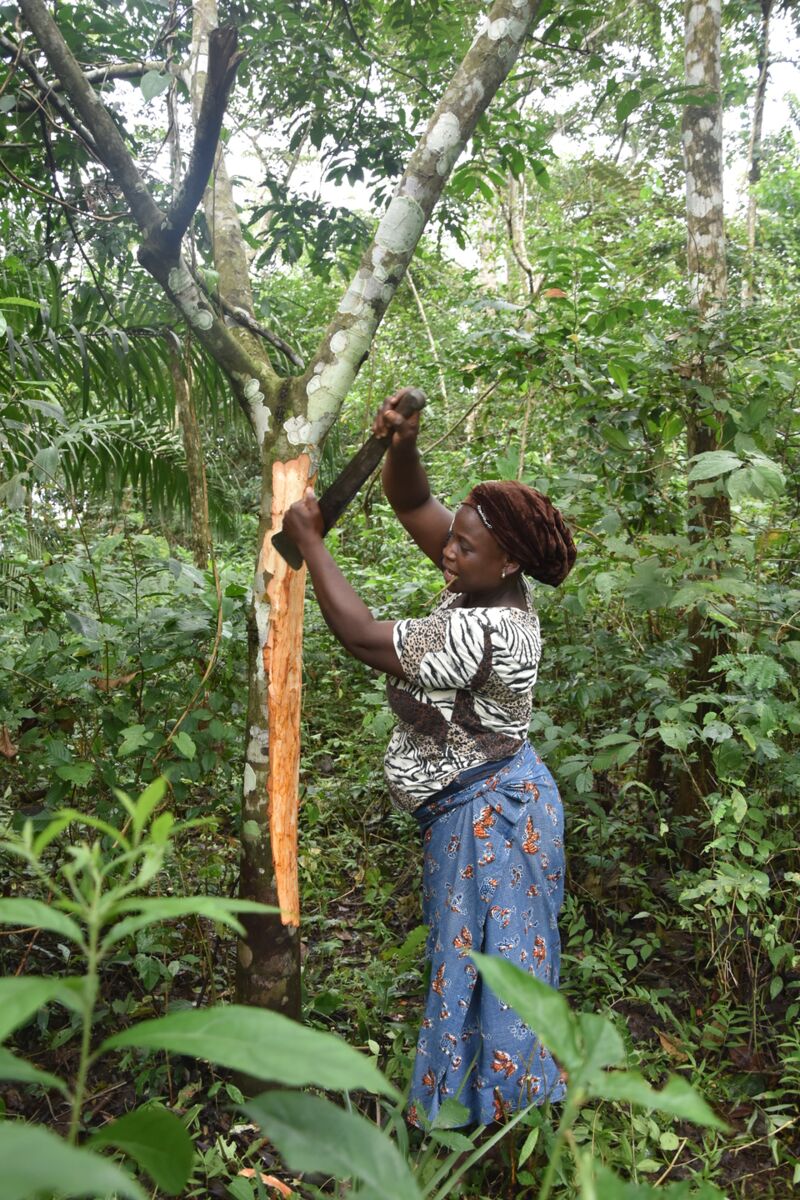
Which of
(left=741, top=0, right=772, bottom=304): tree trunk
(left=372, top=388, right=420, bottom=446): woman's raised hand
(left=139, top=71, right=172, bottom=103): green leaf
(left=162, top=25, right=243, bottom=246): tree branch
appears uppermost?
(left=741, top=0, right=772, bottom=304): tree trunk

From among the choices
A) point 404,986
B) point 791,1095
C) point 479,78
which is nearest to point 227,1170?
point 404,986

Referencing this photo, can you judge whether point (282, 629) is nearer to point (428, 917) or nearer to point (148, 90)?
point (428, 917)

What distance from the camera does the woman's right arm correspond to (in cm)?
231

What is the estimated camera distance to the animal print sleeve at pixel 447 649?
2250 mm

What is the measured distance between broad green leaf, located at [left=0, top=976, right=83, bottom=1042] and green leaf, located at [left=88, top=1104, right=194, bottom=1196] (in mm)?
107

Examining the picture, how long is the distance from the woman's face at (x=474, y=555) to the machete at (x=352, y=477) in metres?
0.29

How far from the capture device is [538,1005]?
0.67 m

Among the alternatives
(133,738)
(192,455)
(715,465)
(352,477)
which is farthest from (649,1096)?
(192,455)

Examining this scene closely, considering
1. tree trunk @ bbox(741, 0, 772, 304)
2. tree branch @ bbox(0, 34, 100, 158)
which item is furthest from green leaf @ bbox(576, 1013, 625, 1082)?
tree trunk @ bbox(741, 0, 772, 304)

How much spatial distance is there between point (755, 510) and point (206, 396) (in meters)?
2.30

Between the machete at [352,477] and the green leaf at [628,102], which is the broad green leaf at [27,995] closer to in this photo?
the machete at [352,477]

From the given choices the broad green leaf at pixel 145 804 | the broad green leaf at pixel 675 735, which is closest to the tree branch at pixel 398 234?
the broad green leaf at pixel 675 735

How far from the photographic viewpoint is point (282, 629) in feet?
7.80

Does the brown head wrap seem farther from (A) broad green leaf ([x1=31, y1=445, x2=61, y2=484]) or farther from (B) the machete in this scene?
(A) broad green leaf ([x1=31, y1=445, x2=61, y2=484])
